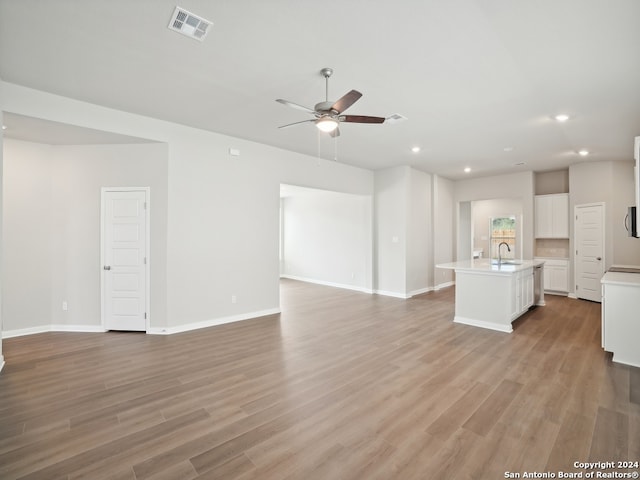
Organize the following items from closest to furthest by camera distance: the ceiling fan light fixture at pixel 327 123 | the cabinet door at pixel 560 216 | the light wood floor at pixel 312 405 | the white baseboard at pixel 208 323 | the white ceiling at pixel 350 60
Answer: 1. the light wood floor at pixel 312 405
2. the white ceiling at pixel 350 60
3. the ceiling fan light fixture at pixel 327 123
4. the white baseboard at pixel 208 323
5. the cabinet door at pixel 560 216

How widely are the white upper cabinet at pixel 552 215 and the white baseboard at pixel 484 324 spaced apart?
13.6 ft

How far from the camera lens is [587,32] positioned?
242cm

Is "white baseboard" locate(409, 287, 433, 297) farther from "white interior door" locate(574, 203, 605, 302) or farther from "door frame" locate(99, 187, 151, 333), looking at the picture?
"door frame" locate(99, 187, 151, 333)

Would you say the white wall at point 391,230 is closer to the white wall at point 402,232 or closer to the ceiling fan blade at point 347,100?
the white wall at point 402,232

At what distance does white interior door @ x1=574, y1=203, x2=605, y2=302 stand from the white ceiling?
2.71m

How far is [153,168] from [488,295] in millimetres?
5313

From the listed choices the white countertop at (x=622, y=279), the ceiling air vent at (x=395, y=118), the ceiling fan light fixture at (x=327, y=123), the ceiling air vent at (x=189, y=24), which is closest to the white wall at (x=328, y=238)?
the ceiling air vent at (x=395, y=118)

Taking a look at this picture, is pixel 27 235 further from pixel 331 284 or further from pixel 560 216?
pixel 560 216

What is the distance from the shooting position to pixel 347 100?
2.70m

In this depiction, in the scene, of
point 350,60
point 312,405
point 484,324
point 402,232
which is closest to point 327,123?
point 350,60

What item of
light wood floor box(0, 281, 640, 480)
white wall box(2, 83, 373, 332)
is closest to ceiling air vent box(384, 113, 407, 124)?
white wall box(2, 83, 373, 332)

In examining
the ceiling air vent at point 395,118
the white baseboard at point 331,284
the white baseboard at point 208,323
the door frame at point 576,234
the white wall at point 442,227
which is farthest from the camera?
the white wall at point 442,227

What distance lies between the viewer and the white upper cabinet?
23.5 feet

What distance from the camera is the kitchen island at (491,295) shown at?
14.8 ft
